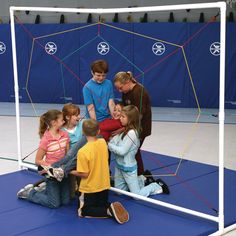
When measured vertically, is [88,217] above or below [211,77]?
below

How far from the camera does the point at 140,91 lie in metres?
5.16

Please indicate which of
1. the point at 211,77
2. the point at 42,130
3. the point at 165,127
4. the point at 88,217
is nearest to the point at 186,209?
the point at 88,217

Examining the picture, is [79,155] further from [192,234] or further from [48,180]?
[192,234]

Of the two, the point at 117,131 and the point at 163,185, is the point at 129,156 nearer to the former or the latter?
the point at 117,131

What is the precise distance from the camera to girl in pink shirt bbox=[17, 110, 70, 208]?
4.75m

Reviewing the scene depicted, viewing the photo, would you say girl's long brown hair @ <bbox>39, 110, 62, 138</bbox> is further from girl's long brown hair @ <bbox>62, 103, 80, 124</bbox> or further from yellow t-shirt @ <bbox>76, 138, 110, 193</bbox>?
yellow t-shirt @ <bbox>76, 138, 110, 193</bbox>

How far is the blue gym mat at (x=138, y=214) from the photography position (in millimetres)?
4164

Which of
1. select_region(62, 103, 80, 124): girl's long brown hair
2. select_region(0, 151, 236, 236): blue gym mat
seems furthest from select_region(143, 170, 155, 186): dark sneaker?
select_region(62, 103, 80, 124): girl's long brown hair

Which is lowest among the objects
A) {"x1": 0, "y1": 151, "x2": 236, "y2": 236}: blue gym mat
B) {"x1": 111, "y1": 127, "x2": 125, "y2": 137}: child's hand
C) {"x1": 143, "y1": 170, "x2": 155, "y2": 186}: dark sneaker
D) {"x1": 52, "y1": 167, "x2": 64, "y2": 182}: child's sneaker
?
{"x1": 0, "y1": 151, "x2": 236, "y2": 236}: blue gym mat

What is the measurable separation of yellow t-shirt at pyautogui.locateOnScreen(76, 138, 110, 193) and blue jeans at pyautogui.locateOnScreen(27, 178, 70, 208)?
40cm

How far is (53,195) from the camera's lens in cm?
475

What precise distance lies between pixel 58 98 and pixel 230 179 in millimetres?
7062

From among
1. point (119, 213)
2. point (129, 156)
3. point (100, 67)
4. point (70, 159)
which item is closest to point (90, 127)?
point (70, 159)

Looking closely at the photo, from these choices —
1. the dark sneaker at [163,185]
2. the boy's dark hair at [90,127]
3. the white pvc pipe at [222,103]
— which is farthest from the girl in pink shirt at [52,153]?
the white pvc pipe at [222,103]
